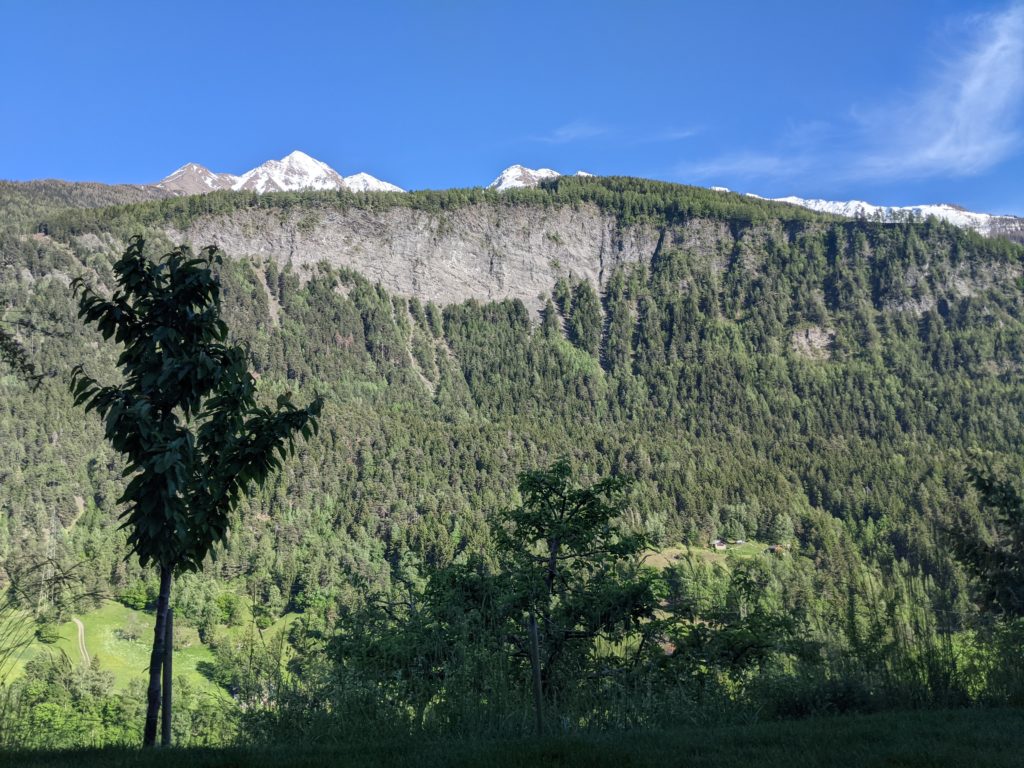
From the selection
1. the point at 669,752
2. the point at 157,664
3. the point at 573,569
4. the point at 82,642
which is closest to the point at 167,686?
the point at 157,664

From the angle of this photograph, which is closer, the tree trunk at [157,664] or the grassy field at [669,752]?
the grassy field at [669,752]

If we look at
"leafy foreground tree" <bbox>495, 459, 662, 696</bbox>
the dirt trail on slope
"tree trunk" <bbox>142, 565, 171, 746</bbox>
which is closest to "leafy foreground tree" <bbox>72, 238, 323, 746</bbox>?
"tree trunk" <bbox>142, 565, 171, 746</bbox>

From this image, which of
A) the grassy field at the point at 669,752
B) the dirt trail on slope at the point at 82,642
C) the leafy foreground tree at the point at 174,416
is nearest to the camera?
the grassy field at the point at 669,752

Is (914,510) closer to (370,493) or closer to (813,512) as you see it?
(813,512)

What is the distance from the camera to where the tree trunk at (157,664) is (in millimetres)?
6172

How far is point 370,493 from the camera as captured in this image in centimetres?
15712

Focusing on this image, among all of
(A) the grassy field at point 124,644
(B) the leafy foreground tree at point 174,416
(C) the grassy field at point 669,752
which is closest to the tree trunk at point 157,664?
(B) the leafy foreground tree at point 174,416

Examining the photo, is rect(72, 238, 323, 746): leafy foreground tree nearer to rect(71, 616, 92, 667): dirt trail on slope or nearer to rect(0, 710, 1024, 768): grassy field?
rect(0, 710, 1024, 768): grassy field

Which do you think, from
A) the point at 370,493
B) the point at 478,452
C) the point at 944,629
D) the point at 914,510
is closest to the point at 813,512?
the point at 914,510

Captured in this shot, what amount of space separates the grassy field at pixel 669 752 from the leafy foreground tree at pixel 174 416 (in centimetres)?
115

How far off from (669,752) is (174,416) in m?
5.50

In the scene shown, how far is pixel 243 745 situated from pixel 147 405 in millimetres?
3258

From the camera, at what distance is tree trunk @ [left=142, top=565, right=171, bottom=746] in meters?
6.17

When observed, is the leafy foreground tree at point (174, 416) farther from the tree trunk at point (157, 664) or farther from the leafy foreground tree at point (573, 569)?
the leafy foreground tree at point (573, 569)
